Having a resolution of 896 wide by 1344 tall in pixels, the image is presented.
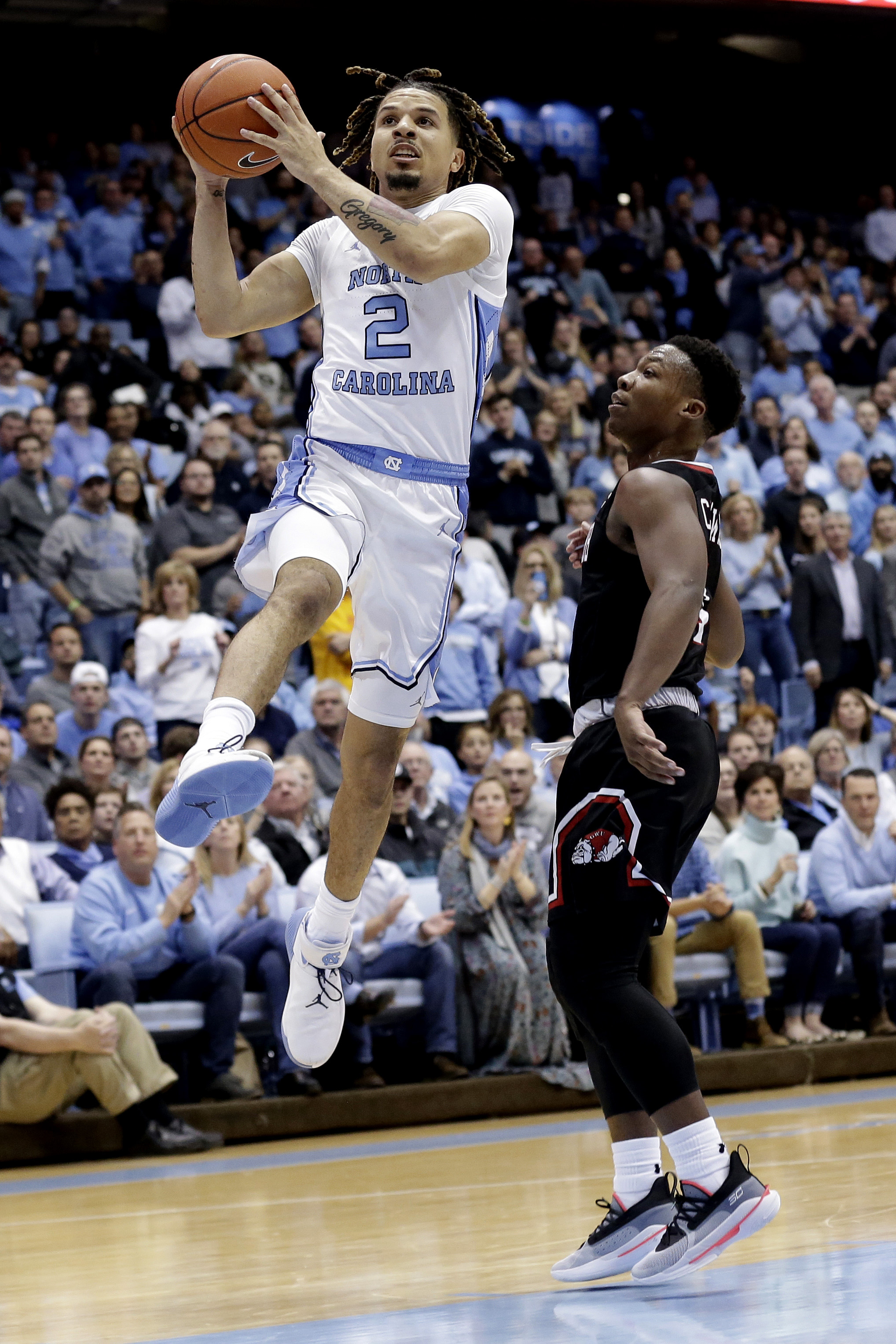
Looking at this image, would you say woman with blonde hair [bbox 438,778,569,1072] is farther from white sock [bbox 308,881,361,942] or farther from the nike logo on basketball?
the nike logo on basketball

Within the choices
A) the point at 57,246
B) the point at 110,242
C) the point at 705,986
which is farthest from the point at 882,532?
the point at 57,246

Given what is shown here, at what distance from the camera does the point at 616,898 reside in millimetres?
4199

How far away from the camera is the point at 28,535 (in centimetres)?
1090

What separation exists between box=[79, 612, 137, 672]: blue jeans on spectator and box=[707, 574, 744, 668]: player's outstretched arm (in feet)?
20.7

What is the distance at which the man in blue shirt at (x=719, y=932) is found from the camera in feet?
29.6

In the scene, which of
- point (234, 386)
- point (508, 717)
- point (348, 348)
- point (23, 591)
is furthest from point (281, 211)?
point (348, 348)

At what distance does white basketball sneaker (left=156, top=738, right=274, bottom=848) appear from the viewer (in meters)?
3.79

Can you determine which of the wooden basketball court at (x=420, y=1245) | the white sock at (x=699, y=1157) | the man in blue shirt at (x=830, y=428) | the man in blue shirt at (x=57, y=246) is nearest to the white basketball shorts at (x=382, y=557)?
the white sock at (x=699, y=1157)

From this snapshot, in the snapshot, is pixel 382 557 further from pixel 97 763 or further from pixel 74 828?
pixel 97 763

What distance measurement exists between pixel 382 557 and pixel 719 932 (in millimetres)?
4879

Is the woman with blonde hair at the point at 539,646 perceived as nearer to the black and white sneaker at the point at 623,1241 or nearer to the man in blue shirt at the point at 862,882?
the man in blue shirt at the point at 862,882

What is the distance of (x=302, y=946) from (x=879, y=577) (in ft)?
27.9

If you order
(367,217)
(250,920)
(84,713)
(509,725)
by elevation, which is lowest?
(250,920)

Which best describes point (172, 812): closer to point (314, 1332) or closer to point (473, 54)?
point (314, 1332)
